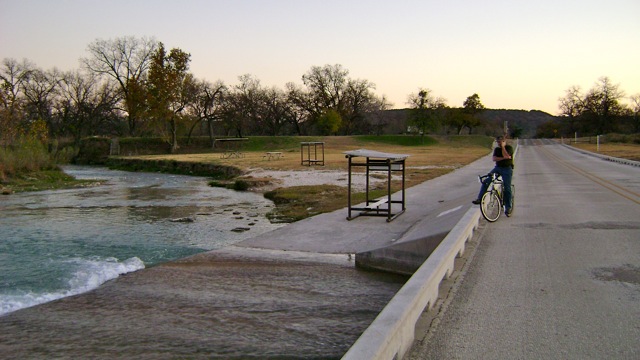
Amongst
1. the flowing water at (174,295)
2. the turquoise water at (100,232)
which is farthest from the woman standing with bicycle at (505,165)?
the turquoise water at (100,232)

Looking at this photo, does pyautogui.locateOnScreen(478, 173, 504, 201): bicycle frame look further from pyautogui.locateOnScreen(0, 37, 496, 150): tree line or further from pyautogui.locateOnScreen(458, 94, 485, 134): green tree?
pyautogui.locateOnScreen(458, 94, 485, 134): green tree

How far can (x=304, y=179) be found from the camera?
26.3 meters

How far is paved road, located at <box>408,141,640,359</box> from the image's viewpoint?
4410 millimetres

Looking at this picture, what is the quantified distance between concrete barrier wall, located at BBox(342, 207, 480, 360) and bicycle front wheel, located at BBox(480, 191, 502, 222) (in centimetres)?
477

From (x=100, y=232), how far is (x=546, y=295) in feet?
38.4

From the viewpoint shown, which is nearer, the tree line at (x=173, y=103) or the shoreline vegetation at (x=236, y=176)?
the shoreline vegetation at (x=236, y=176)

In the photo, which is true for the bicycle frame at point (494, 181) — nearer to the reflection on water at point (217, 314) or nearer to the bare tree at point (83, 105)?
the reflection on water at point (217, 314)

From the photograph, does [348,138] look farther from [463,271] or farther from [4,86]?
[463,271]

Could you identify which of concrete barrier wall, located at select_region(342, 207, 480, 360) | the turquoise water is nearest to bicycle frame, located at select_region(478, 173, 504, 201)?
concrete barrier wall, located at select_region(342, 207, 480, 360)

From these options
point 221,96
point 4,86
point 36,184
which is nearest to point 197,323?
point 36,184

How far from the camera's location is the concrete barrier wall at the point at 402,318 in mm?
3631

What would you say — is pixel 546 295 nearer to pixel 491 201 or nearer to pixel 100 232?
pixel 491 201

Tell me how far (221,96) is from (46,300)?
2524 inches

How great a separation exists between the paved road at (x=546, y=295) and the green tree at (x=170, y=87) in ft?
184
